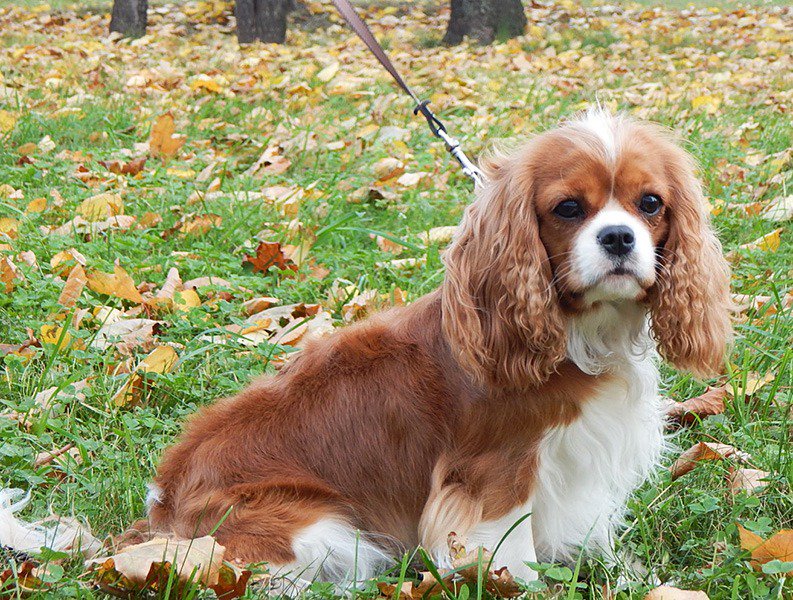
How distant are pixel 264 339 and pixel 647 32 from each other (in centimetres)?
1033

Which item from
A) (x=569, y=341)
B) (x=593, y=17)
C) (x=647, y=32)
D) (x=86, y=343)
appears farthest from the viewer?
(x=593, y=17)

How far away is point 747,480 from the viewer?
296 centimetres

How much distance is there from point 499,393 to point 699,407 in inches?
42.4

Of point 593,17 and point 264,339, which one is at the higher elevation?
point 593,17

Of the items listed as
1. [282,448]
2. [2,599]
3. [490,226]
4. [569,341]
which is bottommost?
[2,599]

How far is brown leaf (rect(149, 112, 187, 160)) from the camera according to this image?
21.0ft

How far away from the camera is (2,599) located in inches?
94.2

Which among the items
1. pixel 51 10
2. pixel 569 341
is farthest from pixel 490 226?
pixel 51 10

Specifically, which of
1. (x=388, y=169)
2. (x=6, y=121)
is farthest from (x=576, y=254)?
(x=6, y=121)

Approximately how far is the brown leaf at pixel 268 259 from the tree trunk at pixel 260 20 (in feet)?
26.8

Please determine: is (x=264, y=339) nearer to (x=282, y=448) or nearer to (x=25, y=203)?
(x=282, y=448)

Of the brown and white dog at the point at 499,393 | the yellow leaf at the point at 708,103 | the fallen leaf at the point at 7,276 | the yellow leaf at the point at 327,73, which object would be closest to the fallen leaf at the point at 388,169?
the fallen leaf at the point at 7,276

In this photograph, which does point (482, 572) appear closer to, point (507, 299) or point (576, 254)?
point (507, 299)

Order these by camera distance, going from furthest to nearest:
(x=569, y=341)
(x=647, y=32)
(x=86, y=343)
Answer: (x=647, y=32) < (x=86, y=343) < (x=569, y=341)
